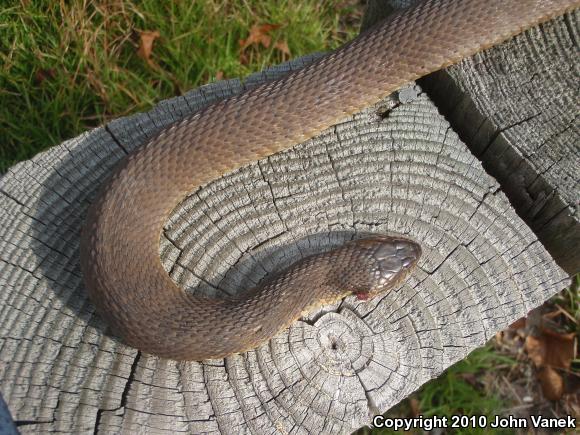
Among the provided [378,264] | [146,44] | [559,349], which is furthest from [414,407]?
[146,44]

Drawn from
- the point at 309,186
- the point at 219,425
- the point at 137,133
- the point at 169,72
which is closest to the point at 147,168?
the point at 137,133

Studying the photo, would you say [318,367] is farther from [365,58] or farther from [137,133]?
[365,58]

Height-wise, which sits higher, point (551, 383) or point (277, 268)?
point (277, 268)

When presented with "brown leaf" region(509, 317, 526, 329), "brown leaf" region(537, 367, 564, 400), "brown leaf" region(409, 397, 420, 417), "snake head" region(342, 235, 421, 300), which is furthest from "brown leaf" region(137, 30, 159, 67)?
"brown leaf" region(537, 367, 564, 400)

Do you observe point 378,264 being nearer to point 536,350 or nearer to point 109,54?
point 536,350

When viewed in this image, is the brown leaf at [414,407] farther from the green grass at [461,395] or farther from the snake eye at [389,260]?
the snake eye at [389,260]
